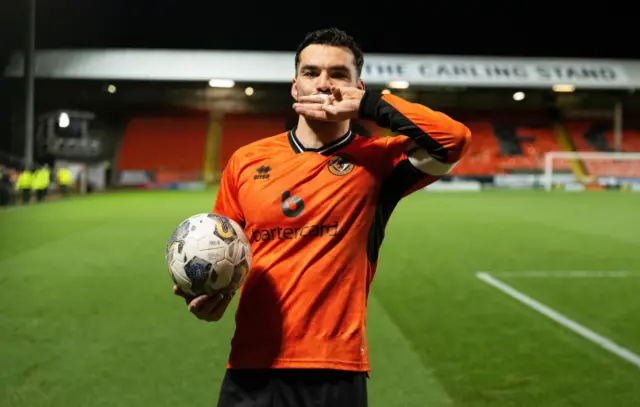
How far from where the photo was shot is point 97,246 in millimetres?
11125

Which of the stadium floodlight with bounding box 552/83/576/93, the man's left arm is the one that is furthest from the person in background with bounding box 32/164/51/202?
the stadium floodlight with bounding box 552/83/576/93

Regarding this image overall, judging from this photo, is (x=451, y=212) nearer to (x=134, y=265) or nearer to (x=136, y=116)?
(x=134, y=265)

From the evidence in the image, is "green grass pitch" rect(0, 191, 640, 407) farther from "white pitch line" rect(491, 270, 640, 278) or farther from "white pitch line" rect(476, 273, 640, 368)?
"white pitch line" rect(491, 270, 640, 278)

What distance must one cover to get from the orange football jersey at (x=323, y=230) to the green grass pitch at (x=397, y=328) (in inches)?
78.8

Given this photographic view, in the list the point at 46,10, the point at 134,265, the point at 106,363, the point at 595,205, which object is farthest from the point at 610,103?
the point at 106,363

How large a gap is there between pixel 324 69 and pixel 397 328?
→ 12.9ft

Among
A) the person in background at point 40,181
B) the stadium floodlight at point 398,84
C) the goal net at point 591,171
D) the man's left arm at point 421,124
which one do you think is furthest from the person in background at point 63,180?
the man's left arm at point 421,124

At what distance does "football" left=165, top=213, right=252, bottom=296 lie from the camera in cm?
224

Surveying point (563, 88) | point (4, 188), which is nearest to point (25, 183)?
point (4, 188)

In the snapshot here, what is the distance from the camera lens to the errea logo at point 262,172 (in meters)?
2.38

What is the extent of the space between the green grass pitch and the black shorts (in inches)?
75.9

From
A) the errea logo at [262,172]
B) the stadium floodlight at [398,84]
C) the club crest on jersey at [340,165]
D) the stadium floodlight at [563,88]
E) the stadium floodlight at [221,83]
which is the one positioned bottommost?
the errea logo at [262,172]

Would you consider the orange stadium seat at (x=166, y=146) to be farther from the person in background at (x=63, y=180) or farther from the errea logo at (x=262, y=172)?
the errea logo at (x=262, y=172)

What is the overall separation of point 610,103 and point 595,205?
60.4ft
